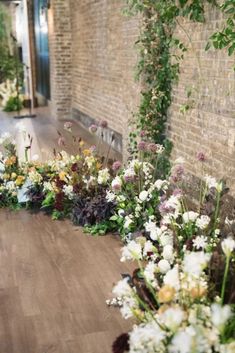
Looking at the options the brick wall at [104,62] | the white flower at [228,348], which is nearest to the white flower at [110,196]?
the brick wall at [104,62]

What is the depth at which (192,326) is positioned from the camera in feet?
4.70

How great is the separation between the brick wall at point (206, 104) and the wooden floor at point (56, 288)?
119cm

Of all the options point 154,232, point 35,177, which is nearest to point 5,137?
point 35,177

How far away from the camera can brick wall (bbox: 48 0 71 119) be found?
9328mm

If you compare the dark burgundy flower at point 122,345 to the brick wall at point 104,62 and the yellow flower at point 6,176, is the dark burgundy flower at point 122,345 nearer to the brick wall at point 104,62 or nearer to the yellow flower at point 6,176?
the yellow flower at point 6,176

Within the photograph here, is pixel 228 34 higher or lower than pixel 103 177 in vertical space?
higher

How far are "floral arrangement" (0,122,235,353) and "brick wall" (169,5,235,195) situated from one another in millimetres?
331

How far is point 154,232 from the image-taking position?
2.38 m

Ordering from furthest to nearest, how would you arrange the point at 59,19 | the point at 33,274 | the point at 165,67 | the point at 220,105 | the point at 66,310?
1. the point at 59,19
2. the point at 165,67
3. the point at 220,105
4. the point at 33,274
5. the point at 66,310

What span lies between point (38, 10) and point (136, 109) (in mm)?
7162

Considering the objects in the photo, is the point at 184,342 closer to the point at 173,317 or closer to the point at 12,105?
the point at 173,317

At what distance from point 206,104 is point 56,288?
84.6 inches

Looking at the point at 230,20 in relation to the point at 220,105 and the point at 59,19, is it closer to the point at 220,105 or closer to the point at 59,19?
the point at 220,105

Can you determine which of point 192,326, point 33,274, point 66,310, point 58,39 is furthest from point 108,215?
point 58,39
